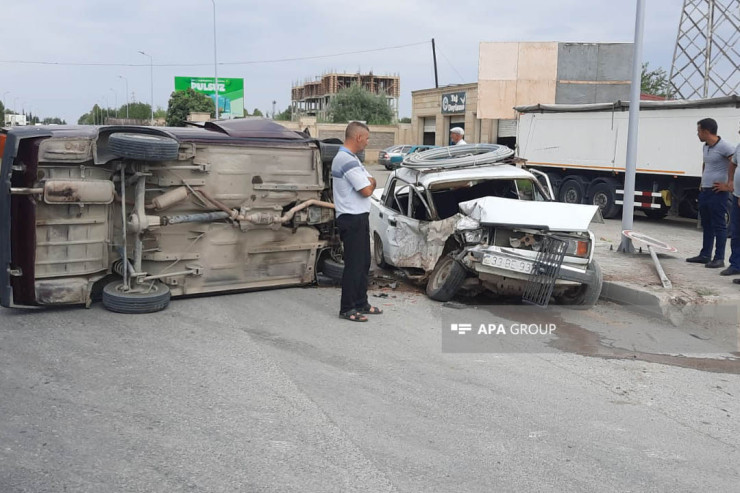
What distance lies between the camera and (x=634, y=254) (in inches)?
400

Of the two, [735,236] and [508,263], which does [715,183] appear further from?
[508,263]

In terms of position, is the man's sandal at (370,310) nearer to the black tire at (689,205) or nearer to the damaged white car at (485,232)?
the damaged white car at (485,232)

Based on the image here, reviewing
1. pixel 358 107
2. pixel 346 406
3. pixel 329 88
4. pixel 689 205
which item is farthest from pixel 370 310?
pixel 329 88

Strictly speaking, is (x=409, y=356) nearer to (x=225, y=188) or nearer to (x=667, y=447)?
(x=667, y=447)

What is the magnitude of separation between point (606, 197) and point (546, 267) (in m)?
11.6

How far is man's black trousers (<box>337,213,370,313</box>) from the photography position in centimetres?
664

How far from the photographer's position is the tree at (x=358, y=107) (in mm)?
64100

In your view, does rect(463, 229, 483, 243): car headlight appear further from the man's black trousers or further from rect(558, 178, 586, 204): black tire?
rect(558, 178, 586, 204): black tire

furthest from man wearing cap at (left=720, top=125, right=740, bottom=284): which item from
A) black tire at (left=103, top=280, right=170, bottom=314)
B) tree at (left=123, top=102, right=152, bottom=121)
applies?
tree at (left=123, top=102, right=152, bottom=121)

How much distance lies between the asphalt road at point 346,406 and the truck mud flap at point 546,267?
1.41 feet

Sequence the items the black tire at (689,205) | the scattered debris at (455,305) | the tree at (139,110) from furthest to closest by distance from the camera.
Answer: the tree at (139,110) → the black tire at (689,205) → the scattered debris at (455,305)

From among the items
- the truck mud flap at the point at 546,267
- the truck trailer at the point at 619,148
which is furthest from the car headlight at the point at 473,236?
the truck trailer at the point at 619,148

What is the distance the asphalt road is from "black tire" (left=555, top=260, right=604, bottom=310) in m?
0.50

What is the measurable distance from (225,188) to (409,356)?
2853 millimetres
